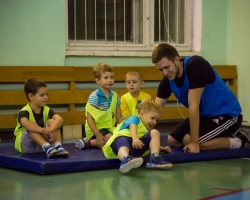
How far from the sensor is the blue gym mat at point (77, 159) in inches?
179

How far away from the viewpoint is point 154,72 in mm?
7812

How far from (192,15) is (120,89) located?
5.60 feet

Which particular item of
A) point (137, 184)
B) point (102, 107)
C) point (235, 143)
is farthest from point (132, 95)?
point (137, 184)

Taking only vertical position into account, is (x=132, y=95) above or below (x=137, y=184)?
above

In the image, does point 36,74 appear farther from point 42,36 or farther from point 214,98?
point 214,98

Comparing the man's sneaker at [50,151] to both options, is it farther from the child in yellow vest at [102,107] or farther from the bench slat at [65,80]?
the bench slat at [65,80]

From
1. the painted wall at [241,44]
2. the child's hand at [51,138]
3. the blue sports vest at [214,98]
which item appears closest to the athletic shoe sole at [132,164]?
the child's hand at [51,138]

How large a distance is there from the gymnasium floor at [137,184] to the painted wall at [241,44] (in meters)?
3.48

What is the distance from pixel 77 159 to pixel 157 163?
0.68 m

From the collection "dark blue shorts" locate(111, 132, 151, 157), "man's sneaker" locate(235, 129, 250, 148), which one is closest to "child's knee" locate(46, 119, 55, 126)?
"dark blue shorts" locate(111, 132, 151, 157)

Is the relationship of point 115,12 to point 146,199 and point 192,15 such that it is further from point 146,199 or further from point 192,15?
point 146,199

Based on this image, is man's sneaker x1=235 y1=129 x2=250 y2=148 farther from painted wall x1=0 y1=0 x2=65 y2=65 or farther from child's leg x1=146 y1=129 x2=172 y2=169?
painted wall x1=0 y1=0 x2=65 y2=65

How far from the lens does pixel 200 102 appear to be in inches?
212

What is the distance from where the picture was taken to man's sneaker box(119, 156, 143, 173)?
14.4ft
